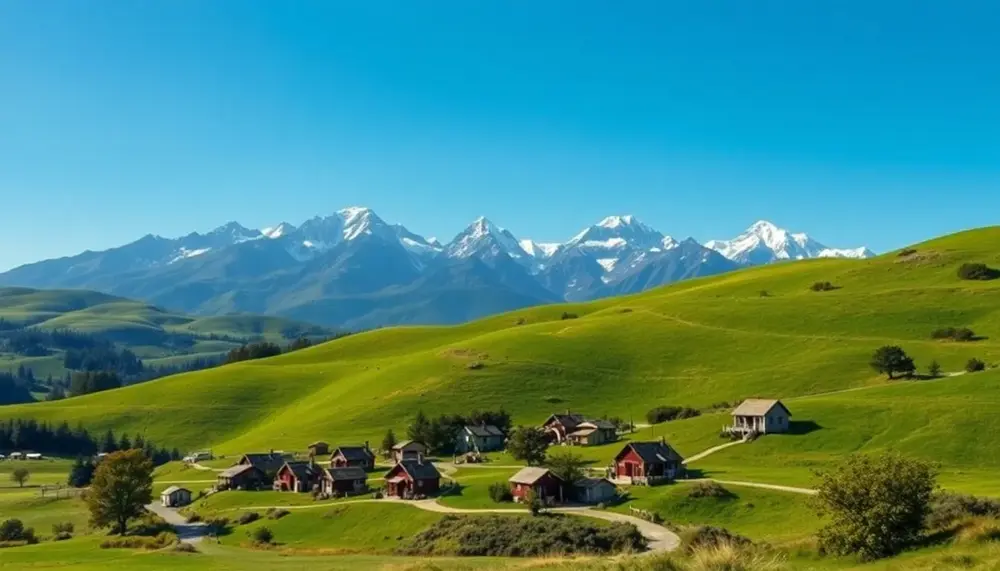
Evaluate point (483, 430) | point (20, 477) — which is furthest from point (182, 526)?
point (20, 477)

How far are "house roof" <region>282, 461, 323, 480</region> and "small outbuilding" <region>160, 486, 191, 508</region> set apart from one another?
44.5 feet

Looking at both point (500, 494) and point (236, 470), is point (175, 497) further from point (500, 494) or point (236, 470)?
point (500, 494)

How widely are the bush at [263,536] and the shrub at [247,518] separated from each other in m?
7.65

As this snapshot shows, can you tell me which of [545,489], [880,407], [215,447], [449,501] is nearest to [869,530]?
[545,489]

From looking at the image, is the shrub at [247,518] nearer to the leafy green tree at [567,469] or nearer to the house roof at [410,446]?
the house roof at [410,446]

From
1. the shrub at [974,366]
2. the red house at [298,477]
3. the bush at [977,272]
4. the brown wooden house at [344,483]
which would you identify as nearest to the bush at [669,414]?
the shrub at [974,366]

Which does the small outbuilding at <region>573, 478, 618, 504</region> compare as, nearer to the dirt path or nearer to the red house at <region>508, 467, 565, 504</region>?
the red house at <region>508, 467, 565, 504</region>

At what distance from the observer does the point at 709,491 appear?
75688 millimetres

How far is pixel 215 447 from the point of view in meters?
153

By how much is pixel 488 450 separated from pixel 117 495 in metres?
48.6

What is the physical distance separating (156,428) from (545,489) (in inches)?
4168

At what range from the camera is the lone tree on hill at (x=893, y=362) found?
117938mm

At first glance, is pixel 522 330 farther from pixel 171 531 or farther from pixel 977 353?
pixel 171 531

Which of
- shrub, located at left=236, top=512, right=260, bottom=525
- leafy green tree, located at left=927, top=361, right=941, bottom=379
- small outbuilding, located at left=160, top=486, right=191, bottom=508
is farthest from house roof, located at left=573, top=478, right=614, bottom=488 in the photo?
small outbuilding, located at left=160, top=486, right=191, bottom=508
